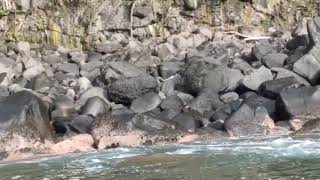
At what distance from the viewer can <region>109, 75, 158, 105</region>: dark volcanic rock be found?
57.0 ft

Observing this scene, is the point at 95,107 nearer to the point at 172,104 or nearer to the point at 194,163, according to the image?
the point at 172,104

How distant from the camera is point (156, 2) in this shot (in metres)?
24.7

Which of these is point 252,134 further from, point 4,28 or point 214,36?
point 4,28

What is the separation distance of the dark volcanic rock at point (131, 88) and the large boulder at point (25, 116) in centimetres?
304

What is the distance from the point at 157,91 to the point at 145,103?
4.14 ft

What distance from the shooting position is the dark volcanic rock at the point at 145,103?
16656mm

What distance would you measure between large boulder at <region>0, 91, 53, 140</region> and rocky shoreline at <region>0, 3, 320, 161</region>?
0.03 meters

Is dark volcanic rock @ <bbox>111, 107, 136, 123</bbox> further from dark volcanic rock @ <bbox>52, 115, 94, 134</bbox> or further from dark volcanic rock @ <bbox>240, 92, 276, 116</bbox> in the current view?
dark volcanic rock @ <bbox>240, 92, 276, 116</bbox>

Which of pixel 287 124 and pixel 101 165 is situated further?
pixel 287 124

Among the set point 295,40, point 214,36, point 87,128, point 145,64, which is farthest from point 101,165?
point 214,36

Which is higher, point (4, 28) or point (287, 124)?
point (4, 28)

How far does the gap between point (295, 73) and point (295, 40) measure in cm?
398

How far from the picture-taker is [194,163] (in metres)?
11.1

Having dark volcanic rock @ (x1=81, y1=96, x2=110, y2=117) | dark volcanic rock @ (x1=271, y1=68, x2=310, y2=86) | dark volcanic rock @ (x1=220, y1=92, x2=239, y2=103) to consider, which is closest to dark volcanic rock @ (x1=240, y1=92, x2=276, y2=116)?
dark volcanic rock @ (x1=220, y1=92, x2=239, y2=103)
